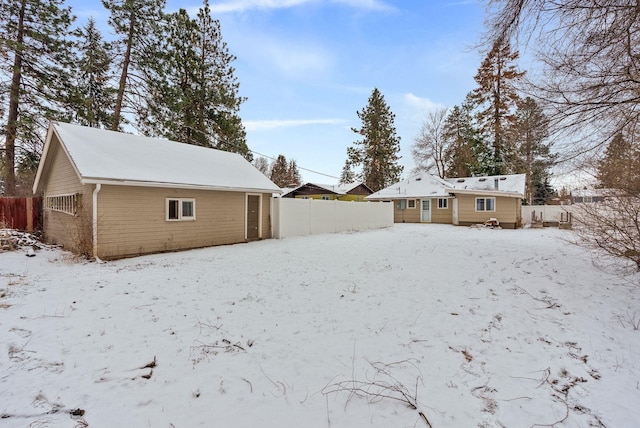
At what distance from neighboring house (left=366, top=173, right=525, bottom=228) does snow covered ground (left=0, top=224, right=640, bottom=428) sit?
14.0 meters

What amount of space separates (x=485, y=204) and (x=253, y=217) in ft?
52.8

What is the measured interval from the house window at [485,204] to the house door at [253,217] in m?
15.7

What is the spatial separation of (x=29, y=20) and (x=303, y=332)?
18.6 m

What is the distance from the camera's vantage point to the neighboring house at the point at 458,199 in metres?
19.4

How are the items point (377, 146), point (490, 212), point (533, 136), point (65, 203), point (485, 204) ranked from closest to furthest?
point (533, 136) < point (65, 203) < point (490, 212) < point (485, 204) < point (377, 146)

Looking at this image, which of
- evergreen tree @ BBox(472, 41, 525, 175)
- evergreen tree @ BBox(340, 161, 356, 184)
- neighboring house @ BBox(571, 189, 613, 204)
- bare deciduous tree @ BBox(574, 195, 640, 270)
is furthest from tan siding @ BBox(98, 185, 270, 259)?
evergreen tree @ BBox(340, 161, 356, 184)

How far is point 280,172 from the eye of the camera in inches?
1889

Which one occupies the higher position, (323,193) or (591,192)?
(323,193)

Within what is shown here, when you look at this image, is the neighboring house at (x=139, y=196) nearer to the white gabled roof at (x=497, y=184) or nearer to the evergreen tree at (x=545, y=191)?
the evergreen tree at (x=545, y=191)

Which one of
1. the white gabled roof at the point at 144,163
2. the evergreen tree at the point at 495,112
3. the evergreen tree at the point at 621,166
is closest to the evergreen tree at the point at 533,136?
the evergreen tree at the point at 621,166

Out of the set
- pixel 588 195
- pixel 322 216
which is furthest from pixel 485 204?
pixel 588 195

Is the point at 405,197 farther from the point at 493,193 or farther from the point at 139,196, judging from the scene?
the point at 139,196

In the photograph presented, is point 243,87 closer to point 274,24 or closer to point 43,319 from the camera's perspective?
point 274,24

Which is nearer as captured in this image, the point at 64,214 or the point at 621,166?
the point at 621,166
